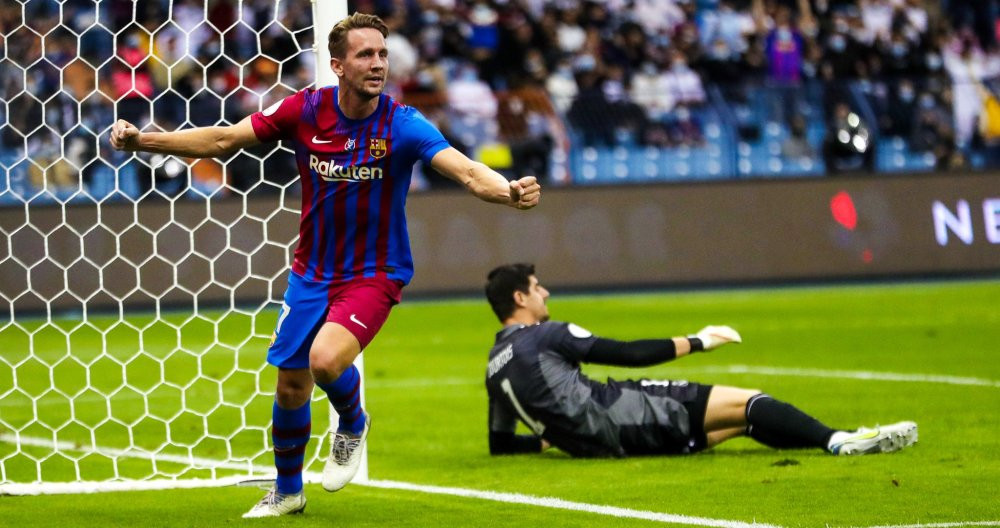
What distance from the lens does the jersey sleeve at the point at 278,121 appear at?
19.3ft

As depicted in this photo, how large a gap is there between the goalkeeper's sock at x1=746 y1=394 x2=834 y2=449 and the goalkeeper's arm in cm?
44

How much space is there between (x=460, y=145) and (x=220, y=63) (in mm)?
4335

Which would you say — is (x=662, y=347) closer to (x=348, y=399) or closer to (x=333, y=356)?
(x=348, y=399)

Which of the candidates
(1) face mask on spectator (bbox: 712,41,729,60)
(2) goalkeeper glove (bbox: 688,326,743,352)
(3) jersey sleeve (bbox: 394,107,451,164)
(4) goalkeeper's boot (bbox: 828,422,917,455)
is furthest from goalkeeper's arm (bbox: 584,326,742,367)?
(1) face mask on spectator (bbox: 712,41,729,60)

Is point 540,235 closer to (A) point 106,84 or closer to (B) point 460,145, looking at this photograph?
(B) point 460,145

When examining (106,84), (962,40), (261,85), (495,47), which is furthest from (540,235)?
(962,40)

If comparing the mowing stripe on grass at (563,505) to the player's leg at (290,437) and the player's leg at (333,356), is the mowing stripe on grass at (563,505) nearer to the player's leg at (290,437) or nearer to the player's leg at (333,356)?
the player's leg at (290,437)

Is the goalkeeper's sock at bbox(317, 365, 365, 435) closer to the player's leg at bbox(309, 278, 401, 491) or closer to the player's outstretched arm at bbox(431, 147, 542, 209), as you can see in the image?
the player's leg at bbox(309, 278, 401, 491)

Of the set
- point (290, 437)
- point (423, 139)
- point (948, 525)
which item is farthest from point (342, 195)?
point (948, 525)

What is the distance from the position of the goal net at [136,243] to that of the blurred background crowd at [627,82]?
3.7 inches

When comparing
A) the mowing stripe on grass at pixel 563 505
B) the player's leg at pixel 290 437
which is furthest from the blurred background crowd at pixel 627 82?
the player's leg at pixel 290 437

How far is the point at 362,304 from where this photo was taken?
225 inches

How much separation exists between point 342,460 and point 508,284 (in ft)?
6.06

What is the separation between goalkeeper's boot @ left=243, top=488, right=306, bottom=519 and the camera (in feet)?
19.6
